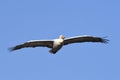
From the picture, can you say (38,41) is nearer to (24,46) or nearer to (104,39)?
(24,46)

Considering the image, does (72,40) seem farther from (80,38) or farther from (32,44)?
(32,44)

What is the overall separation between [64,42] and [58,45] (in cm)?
83

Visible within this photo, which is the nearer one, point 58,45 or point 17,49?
point 58,45

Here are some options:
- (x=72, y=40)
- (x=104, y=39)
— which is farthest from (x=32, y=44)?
(x=104, y=39)

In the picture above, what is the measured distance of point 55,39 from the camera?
89.9ft

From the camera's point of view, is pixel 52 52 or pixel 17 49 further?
pixel 17 49

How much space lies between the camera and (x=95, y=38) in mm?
28047

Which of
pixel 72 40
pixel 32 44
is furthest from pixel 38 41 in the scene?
pixel 72 40

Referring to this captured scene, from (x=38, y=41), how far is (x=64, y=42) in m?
1.72

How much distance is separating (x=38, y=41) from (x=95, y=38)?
3.84 meters

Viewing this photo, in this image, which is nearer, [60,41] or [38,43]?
[60,41]

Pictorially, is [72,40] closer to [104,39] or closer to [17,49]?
[104,39]

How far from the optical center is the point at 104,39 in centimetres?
2795

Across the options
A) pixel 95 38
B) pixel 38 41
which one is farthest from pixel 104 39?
pixel 38 41
